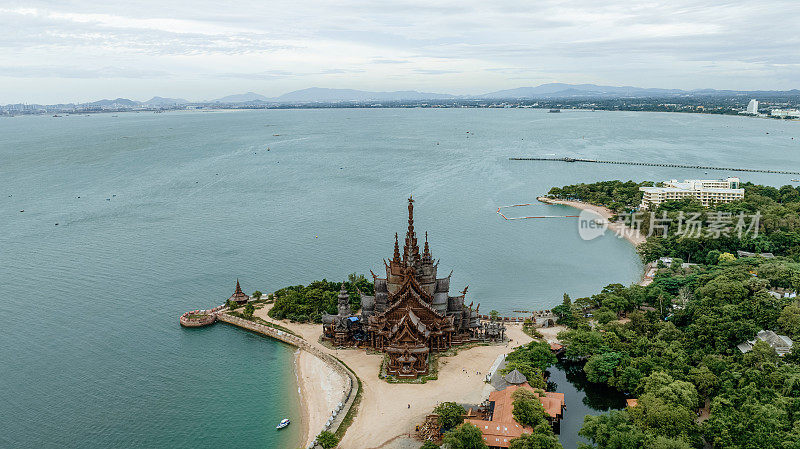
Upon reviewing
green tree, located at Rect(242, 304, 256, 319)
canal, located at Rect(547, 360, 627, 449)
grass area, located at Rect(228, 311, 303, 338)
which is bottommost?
canal, located at Rect(547, 360, 627, 449)

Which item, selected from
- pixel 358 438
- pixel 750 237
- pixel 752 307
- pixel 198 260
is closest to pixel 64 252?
pixel 198 260

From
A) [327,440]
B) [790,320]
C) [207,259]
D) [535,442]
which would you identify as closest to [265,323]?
[327,440]

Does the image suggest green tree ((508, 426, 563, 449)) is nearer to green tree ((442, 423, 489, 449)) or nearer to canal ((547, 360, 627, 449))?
green tree ((442, 423, 489, 449))

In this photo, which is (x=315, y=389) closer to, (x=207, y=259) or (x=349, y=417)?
(x=349, y=417)

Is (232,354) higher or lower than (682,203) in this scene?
lower

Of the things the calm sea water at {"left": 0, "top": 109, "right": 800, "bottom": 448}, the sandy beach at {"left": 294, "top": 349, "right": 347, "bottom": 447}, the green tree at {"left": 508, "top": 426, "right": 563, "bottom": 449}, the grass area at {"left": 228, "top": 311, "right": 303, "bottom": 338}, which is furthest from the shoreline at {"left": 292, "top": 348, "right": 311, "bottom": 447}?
the green tree at {"left": 508, "top": 426, "right": 563, "bottom": 449}

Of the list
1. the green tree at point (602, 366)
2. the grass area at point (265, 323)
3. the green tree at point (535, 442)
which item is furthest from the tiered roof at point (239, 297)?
the green tree at point (535, 442)

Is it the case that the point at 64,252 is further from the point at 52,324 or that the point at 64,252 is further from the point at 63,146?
the point at 63,146
